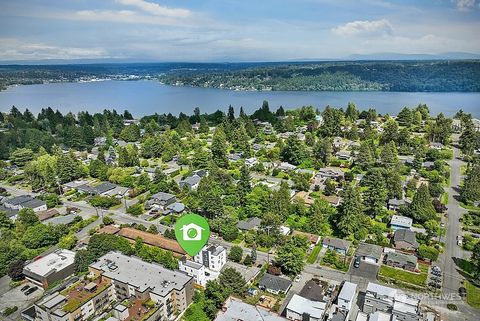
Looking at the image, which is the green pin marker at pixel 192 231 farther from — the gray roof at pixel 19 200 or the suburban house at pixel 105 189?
the gray roof at pixel 19 200

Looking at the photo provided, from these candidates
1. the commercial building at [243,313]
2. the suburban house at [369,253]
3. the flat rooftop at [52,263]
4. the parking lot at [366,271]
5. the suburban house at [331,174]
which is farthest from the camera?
the suburban house at [331,174]

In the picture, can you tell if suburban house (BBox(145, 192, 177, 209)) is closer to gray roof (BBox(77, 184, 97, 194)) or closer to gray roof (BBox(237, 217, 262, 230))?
gray roof (BBox(77, 184, 97, 194))

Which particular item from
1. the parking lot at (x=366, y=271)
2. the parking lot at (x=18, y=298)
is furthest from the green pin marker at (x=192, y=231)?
the parking lot at (x=366, y=271)

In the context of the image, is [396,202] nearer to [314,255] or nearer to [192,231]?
[314,255]

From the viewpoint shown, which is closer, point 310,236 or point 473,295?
point 473,295

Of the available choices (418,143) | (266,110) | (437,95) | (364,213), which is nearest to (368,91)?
(437,95)

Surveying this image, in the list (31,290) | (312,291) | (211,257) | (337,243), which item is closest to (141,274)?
(211,257)
